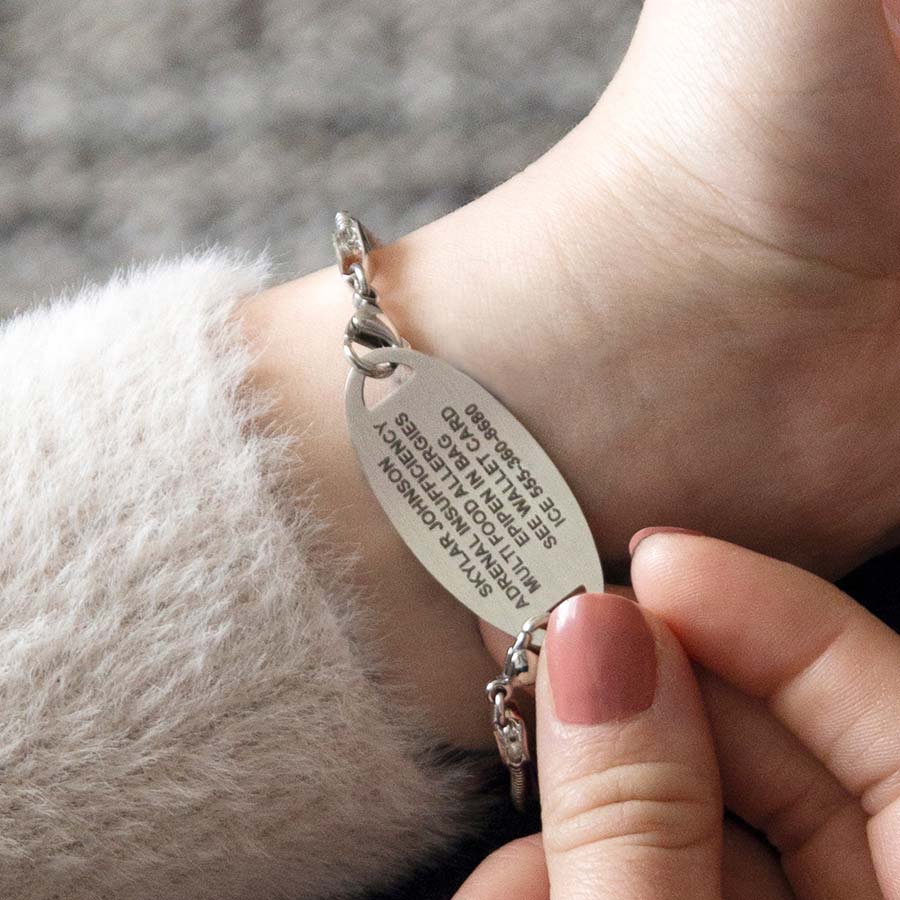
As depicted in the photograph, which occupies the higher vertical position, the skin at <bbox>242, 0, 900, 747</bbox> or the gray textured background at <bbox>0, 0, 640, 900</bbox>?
the gray textured background at <bbox>0, 0, 640, 900</bbox>

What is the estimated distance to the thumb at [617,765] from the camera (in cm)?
44

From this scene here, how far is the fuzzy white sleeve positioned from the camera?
0.50m

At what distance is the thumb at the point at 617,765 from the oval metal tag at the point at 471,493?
60 mm

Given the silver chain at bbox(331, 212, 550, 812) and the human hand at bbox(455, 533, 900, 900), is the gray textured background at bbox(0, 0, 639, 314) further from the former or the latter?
the human hand at bbox(455, 533, 900, 900)

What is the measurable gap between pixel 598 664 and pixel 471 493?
12 centimetres

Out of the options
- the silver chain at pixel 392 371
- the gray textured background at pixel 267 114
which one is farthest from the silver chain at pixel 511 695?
the gray textured background at pixel 267 114

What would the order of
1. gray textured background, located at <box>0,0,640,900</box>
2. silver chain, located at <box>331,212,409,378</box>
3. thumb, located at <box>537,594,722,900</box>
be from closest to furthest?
thumb, located at <box>537,594,722,900</box>, silver chain, located at <box>331,212,409,378</box>, gray textured background, located at <box>0,0,640,900</box>

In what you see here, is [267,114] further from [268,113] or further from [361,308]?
[361,308]

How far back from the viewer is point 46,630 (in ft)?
1.65

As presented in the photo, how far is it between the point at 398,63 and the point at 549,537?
1.54 feet

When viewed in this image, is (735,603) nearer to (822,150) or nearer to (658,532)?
(658,532)

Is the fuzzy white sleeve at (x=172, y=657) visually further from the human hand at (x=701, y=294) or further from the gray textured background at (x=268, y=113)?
the gray textured background at (x=268, y=113)

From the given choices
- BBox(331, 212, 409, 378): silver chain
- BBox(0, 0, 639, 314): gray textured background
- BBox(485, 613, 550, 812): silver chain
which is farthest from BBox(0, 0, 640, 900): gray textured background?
BBox(485, 613, 550, 812): silver chain

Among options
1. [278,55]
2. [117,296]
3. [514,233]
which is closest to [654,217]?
[514,233]
